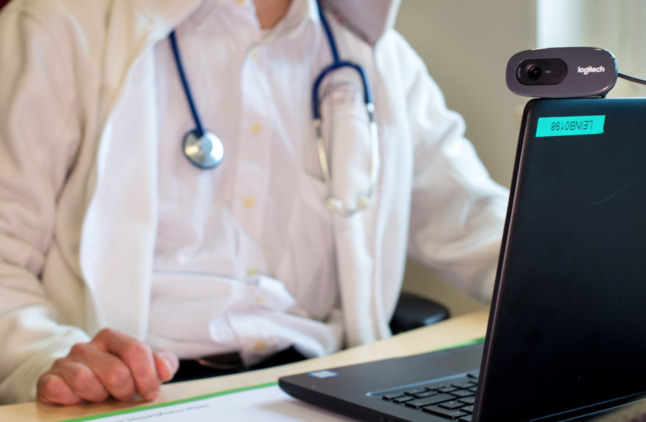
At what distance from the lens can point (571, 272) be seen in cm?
51

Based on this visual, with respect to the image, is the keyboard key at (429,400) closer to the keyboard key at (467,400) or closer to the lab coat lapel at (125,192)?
the keyboard key at (467,400)

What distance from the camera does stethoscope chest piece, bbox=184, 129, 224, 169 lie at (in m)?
1.12

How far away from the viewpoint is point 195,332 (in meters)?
1.11

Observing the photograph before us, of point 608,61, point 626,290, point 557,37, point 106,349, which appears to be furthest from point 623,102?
point 557,37

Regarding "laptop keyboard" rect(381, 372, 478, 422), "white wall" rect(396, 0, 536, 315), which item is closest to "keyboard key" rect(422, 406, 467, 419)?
"laptop keyboard" rect(381, 372, 478, 422)

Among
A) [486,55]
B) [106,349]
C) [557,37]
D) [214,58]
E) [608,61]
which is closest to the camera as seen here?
[608,61]

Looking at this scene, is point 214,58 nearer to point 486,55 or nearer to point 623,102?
point 486,55

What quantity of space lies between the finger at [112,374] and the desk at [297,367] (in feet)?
0.04

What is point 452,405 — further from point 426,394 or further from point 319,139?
point 319,139

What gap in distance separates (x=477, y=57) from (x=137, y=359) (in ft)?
3.49

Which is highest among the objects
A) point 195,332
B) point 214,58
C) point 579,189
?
point 214,58

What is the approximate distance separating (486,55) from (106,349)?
1.05 meters

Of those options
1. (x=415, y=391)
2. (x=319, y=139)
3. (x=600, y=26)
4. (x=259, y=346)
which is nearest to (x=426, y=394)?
(x=415, y=391)

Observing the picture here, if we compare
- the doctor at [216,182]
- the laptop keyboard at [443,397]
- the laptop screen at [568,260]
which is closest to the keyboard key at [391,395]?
the laptop keyboard at [443,397]
